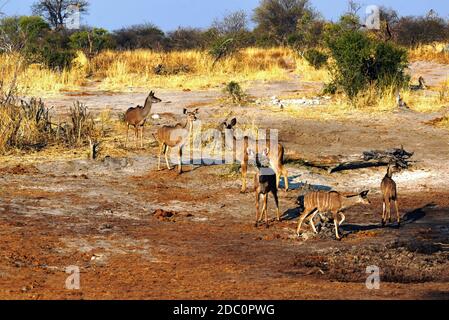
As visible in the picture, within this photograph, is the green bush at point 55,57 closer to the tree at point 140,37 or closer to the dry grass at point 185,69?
the dry grass at point 185,69

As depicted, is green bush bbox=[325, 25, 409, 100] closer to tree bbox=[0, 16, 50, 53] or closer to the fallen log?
the fallen log

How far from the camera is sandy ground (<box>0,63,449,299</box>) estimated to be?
762 centimetres

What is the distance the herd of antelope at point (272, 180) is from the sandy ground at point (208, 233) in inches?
9.7

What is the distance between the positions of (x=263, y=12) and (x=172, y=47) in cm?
1246

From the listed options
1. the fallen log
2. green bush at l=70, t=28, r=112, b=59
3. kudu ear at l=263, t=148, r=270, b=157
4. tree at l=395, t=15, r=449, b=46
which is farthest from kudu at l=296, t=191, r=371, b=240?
tree at l=395, t=15, r=449, b=46

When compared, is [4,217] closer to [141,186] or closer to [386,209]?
[141,186]

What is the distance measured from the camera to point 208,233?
10445 mm

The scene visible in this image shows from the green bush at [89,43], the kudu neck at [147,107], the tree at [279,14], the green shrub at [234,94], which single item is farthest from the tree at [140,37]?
the kudu neck at [147,107]

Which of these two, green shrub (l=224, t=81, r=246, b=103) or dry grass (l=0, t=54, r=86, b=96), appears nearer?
green shrub (l=224, t=81, r=246, b=103)

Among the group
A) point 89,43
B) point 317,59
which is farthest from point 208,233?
point 89,43

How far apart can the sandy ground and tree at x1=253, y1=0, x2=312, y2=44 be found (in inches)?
1471

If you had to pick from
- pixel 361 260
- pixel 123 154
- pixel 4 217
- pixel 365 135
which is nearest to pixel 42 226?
pixel 4 217

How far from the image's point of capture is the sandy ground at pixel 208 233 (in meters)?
7.62
